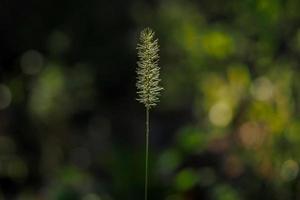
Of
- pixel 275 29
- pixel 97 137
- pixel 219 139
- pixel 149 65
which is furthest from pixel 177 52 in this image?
pixel 149 65

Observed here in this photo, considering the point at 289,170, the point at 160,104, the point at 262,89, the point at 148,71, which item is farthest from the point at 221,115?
the point at 160,104

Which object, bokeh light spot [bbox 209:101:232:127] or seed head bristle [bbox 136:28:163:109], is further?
bokeh light spot [bbox 209:101:232:127]

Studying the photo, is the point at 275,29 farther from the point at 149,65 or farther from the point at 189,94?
the point at 189,94

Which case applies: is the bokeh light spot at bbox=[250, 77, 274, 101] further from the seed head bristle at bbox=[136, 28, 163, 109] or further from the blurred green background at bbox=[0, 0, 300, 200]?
the seed head bristle at bbox=[136, 28, 163, 109]

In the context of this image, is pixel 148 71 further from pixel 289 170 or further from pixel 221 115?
pixel 221 115

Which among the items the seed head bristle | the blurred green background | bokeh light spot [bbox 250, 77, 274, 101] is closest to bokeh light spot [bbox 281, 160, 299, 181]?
the blurred green background

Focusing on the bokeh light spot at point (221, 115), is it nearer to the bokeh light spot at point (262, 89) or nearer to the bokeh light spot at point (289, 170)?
the bokeh light spot at point (262, 89)

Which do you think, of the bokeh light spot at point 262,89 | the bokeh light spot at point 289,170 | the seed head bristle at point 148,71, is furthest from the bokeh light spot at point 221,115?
the seed head bristle at point 148,71

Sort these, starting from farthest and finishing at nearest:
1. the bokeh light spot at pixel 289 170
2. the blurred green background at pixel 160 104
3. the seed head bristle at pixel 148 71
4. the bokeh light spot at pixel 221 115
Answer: the bokeh light spot at pixel 221 115 < the blurred green background at pixel 160 104 < the bokeh light spot at pixel 289 170 < the seed head bristle at pixel 148 71
